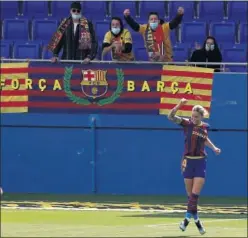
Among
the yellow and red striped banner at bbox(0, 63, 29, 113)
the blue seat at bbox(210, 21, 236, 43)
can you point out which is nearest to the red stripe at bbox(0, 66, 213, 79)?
the yellow and red striped banner at bbox(0, 63, 29, 113)

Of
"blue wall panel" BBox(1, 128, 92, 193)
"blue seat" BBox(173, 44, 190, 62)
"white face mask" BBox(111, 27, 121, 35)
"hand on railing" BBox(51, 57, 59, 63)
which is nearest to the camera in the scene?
"white face mask" BBox(111, 27, 121, 35)

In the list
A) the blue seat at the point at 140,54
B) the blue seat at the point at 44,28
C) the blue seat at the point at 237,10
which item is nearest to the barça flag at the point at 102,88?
the blue seat at the point at 140,54

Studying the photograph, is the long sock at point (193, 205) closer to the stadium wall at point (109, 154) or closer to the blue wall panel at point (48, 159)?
the stadium wall at point (109, 154)

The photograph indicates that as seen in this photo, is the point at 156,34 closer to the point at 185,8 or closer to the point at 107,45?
the point at 107,45

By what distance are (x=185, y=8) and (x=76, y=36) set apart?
4.57 metres

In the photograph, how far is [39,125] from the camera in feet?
76.1

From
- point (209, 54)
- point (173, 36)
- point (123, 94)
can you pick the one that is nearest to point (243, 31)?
point (173, 36)

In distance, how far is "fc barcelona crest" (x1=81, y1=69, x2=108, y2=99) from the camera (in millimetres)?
22766

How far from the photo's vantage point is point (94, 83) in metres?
22.8

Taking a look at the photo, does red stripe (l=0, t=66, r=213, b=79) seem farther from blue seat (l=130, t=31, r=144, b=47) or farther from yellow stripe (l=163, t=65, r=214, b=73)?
blue seat (l=130, t=31, r=144, b=47)

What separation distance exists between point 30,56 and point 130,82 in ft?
8.97

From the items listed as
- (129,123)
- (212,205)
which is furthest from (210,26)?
(212,205)

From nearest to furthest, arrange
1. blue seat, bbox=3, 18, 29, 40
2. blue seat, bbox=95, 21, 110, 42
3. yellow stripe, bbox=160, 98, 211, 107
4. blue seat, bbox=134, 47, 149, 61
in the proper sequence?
yellow stripe, bbox=160, 98, 211, 107 → blue seat, bbox=134, 47, 149, 61 → blue seat, bbox=95, 21, 110, 42 → blue seat, bbox=3, 18, 29, 40

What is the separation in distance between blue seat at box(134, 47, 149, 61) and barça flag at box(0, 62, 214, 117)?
1.25 metres
